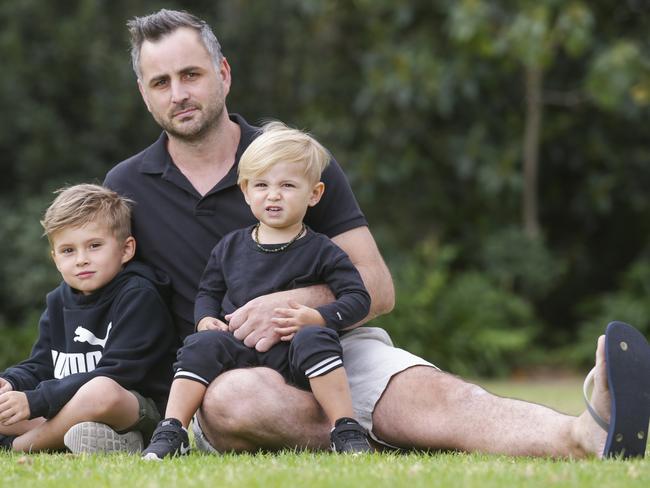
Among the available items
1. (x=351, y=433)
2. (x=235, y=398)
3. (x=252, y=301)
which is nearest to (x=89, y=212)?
(x=252, y=301)

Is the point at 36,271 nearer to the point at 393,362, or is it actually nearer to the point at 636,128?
the point at 636,128

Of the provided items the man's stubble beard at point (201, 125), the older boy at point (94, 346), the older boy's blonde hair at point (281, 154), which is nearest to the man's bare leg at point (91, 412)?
the older boy at point (94, 346)

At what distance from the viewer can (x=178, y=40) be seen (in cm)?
490

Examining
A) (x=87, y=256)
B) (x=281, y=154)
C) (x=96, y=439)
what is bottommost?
(x=96, y=439)

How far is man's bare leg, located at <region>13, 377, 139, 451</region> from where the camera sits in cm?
440

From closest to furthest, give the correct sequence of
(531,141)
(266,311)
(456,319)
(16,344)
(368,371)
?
(266,311) → (368,371) → (16,344) → (456,319) → (531,141)

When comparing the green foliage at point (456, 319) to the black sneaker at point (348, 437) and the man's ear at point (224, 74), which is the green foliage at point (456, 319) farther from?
the black sneaker at point (348, 437)

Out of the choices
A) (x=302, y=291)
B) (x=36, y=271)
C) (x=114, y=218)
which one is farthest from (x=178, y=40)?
(x=36, y=271)

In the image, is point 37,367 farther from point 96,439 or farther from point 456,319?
point 456,319

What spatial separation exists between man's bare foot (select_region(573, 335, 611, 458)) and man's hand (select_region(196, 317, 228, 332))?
1.35m

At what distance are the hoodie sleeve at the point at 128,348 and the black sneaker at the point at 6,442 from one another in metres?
0.28

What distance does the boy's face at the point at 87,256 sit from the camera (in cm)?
470

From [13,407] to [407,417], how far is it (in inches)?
58.1

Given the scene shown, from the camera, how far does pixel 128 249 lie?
487cm
